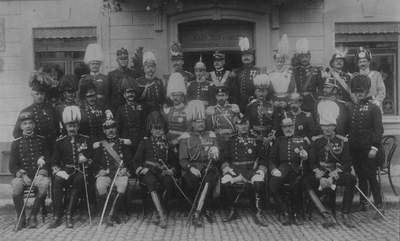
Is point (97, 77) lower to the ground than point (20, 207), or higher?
higher

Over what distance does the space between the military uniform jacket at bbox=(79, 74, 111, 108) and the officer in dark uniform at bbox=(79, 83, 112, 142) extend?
0.36 meters

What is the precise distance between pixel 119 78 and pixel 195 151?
6.08 feet

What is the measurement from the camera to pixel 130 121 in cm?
763

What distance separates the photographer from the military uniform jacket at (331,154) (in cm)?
699

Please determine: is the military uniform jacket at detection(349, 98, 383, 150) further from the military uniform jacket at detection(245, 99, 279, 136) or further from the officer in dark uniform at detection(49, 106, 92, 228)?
the officer in dark uniform at detection(49, 106, 92, 228)

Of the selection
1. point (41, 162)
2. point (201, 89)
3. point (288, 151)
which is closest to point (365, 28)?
point (201, 89)

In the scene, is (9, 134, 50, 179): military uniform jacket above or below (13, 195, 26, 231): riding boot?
above

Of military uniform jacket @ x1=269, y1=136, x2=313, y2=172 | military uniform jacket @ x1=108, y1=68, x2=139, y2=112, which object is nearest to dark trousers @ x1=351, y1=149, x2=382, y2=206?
military uniform jacket @ x1=269, y1=136, x2=313, y2=172

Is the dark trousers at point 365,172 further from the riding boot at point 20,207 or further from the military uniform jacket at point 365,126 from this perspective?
the riding boot at point 20,207

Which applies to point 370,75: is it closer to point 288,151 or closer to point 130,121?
point 288,151

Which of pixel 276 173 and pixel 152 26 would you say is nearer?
pixel 276 173

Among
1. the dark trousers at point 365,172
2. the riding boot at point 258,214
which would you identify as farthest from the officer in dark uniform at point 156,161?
the dark trousers at point 365,172

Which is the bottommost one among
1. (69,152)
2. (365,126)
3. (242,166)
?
(242,166)

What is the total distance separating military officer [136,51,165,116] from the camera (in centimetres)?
798
